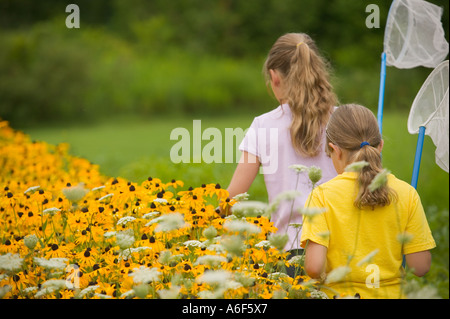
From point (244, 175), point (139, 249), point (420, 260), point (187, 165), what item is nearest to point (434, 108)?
point (244, 175)

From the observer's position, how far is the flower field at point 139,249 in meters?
1.83

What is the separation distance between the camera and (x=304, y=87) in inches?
112

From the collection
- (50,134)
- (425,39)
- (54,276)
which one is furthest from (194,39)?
(54,276)

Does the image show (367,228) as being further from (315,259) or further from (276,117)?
(276,117)

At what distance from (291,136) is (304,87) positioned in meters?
0.24

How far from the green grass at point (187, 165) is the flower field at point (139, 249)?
2.82 feet

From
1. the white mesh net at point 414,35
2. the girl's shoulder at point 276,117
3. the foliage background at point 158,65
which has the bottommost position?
the girl's shoulder at point 276,117

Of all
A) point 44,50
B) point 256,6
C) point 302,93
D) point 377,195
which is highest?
point 256,6

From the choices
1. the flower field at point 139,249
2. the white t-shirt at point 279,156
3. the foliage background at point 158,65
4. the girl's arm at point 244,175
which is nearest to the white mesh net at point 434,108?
the white t-shirt at point 279,156

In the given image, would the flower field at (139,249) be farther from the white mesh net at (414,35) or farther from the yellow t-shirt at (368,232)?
the white mesh net at (414,35)
